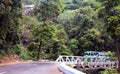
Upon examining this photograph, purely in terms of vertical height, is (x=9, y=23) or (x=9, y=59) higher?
(x=9, y=23)

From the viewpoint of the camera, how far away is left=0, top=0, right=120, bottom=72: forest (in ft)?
56.9

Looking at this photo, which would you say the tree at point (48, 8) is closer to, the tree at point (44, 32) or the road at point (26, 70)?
the tree at point (44, 32)

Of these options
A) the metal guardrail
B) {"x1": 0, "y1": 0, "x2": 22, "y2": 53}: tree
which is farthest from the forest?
the metal guardrail

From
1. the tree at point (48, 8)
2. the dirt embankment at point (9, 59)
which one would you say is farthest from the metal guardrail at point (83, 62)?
the dirt embankment at point (9, 59)

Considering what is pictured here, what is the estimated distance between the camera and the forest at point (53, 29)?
1733 cm

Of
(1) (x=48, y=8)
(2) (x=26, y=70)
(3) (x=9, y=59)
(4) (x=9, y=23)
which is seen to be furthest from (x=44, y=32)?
(2) (x=26, y=70)

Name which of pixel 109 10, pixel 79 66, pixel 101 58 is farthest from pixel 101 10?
pixel 101 58

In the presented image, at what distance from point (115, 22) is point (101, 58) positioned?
3017cm

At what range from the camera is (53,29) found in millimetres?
36406

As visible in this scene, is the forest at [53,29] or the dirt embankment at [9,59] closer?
the forest at [53,29]

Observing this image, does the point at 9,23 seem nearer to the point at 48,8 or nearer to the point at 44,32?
the point at 44,32

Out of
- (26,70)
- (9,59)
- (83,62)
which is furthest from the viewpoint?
(83,62)

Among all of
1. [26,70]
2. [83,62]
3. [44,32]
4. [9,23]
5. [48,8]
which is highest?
[48,8]

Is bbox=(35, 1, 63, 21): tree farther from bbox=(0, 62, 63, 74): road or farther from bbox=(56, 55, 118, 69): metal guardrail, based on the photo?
bbox=(0, 62, 63, 74): road
